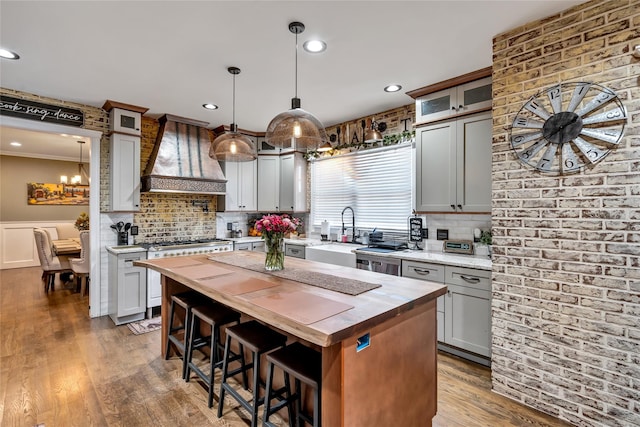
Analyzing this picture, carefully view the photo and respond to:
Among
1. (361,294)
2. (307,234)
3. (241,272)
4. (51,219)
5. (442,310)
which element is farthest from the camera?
(51,219)

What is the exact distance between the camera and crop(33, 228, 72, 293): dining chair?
5324mm

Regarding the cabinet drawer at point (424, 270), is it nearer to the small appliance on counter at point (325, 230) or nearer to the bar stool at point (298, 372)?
the bar stool at point (298, 372)

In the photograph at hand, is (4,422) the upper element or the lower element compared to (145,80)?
lower

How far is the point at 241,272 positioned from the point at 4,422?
1812mm

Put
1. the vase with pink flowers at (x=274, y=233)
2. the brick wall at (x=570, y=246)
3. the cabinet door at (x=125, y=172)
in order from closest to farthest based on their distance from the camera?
the brick wall at (x=570, y=246) → the vase with pink flowers at (x=274, y=233) → the cabinet door at (x=125, y=172)

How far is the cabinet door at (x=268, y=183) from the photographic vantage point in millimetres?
5453

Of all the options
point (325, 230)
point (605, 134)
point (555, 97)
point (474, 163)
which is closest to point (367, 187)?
point (325, 230)

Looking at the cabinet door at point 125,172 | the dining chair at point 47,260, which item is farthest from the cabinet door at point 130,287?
the dining chair at point 47,260

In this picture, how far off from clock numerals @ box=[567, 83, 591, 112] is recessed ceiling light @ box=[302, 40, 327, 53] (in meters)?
1.83

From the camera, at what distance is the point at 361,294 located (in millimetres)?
1853

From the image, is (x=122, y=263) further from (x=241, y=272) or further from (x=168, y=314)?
(x=241, y=272)

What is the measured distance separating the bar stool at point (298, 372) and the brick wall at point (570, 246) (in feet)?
5.18

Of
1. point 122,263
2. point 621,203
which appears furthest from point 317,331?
point 122,263

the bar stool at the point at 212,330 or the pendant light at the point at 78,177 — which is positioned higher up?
the pendant light at the point at 78,177
